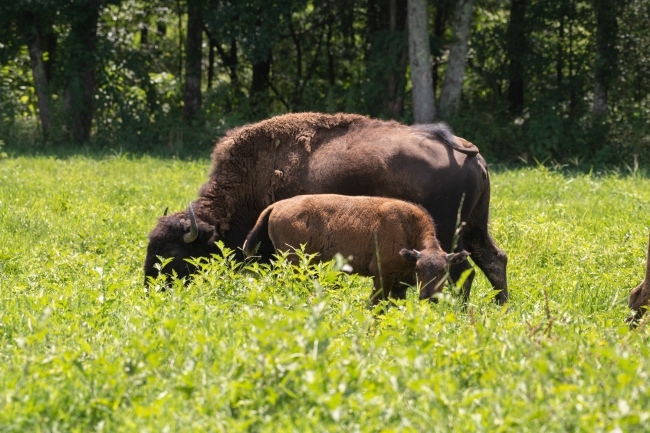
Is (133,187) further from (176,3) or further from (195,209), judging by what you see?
(176,3)

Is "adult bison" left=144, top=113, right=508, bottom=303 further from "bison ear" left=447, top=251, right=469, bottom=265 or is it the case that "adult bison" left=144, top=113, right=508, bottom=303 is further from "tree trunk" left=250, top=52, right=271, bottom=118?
"tree trunk" left=250, top=52, right=271, bottom=118

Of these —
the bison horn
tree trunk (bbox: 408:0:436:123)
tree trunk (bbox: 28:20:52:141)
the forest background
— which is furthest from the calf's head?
tree trunk (bbox: 28:20:52:141)

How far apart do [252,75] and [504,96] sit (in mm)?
7672

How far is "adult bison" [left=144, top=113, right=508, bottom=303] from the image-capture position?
7539 mm

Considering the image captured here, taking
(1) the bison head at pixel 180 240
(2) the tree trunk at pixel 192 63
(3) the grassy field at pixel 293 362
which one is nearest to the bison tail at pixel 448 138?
(3) the grassy field at pixel 293 362

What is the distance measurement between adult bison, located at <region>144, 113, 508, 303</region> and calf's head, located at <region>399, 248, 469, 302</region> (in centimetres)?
116

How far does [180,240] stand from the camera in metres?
7.95

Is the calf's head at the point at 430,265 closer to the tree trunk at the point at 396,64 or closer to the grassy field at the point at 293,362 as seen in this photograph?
the grassy field at the point at 293,362

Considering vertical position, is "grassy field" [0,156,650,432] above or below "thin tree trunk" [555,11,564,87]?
below

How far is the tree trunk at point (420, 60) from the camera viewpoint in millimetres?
18094

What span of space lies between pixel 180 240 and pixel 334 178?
5.51 feet

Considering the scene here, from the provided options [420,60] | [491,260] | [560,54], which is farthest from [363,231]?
[560,54]

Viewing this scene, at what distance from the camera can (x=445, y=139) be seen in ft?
25.4

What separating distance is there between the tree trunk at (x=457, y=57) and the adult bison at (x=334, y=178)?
11.3m
